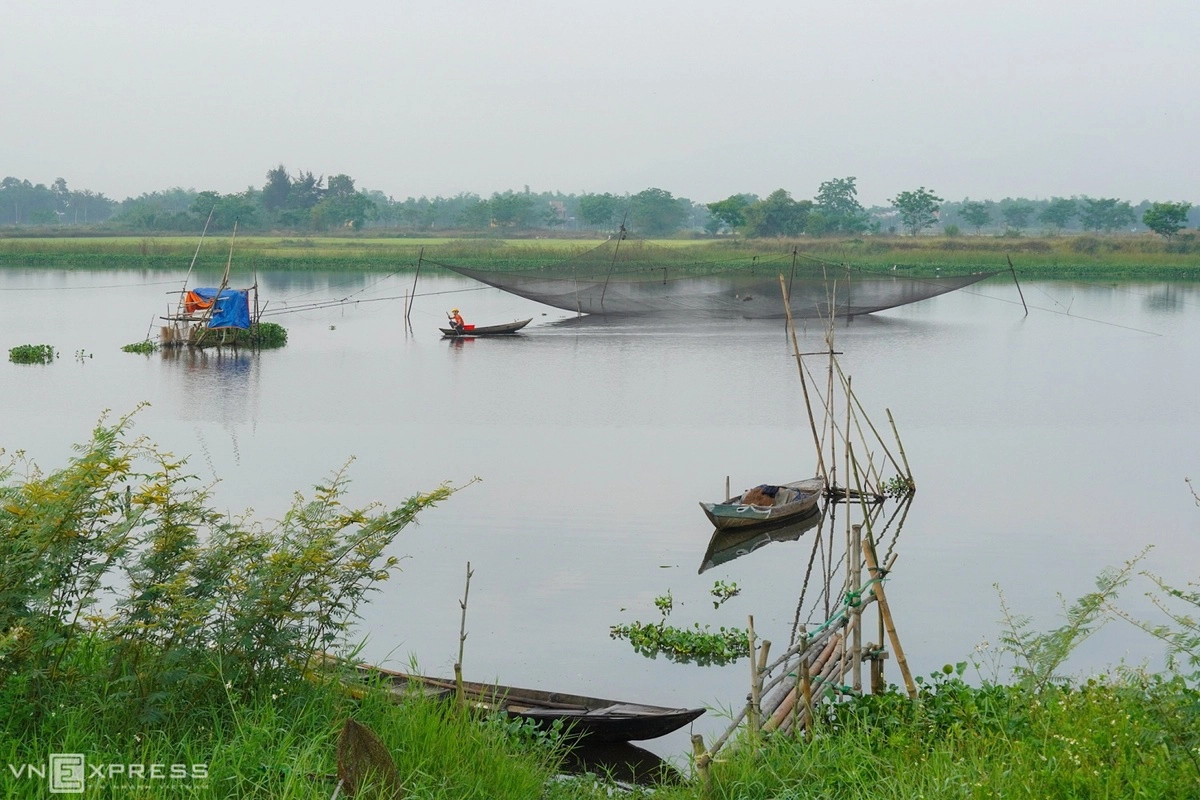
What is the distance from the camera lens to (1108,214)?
71562 mm

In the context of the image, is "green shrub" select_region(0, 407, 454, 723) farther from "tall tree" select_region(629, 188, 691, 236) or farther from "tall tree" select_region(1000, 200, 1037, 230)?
"tall tree" select_region(1000, 200, 1037, 230)

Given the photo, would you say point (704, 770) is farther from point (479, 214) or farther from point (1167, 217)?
point (479, 214)

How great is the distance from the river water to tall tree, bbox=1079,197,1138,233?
5214 centimetres

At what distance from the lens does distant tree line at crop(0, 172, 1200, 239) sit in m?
59.8

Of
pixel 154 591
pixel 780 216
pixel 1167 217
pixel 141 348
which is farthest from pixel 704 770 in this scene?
pixel 780 216

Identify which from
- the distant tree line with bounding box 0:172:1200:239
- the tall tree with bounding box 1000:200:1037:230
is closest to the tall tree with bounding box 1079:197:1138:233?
the distant tree line with bounding box 0:172:1200:239

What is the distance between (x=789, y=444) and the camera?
444 inches

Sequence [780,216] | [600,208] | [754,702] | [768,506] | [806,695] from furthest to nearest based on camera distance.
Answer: [600,208] < [780,216] < [768,506] < [806,695] < [754,702]

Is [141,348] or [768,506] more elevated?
[141,348]

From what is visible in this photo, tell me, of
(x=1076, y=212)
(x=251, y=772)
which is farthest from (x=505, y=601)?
(x=1076, y=212)

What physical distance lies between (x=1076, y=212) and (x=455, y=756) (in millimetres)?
82820

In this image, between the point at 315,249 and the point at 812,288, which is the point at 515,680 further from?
the point at 315,249

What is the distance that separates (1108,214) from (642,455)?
6862 centimetres

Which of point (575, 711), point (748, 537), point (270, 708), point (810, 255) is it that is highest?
point (810, 255)
